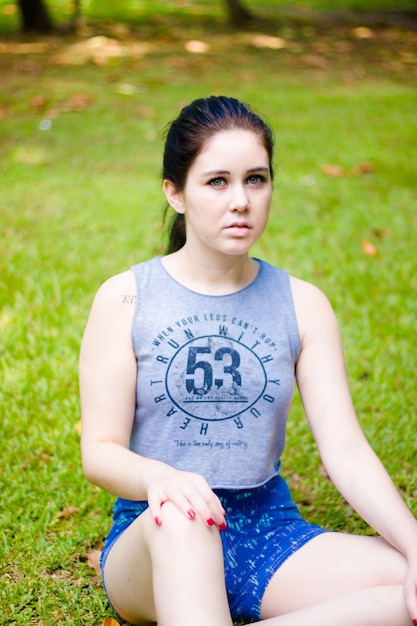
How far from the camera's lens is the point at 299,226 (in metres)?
5.08

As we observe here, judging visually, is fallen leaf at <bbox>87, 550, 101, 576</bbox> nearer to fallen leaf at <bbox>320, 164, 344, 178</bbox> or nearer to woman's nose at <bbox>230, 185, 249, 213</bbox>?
woman's nose at <bbox>230, 185, 249, 213</bbox>

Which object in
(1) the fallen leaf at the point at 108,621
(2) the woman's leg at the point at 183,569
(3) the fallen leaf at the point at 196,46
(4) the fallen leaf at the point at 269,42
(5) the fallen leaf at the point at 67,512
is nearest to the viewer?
(2) the woman's leg at the point at 183,569

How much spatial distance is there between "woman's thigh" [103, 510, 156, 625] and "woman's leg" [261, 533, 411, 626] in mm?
309

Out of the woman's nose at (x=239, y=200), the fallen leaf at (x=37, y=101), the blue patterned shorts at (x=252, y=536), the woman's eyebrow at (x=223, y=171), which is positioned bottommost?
the blue patterned shorts at (x=252, y=536)

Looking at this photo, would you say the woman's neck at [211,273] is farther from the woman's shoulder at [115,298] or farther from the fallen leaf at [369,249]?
the fallen leaf at [369,249]

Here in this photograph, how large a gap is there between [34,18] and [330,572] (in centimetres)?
1015

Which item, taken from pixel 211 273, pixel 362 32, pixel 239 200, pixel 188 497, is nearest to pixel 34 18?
pixel 362 32

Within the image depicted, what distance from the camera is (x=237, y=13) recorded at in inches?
492

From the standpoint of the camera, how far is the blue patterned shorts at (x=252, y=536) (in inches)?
79.8

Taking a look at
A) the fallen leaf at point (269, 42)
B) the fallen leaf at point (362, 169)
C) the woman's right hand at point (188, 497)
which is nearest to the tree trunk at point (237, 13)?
the fallen leaf at point (269, 42)

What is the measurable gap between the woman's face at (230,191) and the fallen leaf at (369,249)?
2.78 meters

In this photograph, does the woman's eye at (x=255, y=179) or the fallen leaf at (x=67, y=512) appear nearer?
the woman's eye at (x=255, y=179)

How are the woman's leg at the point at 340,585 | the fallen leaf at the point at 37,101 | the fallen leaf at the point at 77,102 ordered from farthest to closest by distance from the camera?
the fallen leaf at the point at 77,102, the fallen leaf at the point at 37,101, the woman's leg at the point at 340,585

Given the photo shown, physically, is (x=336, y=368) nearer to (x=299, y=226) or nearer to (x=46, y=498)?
(x=46, y=498)
